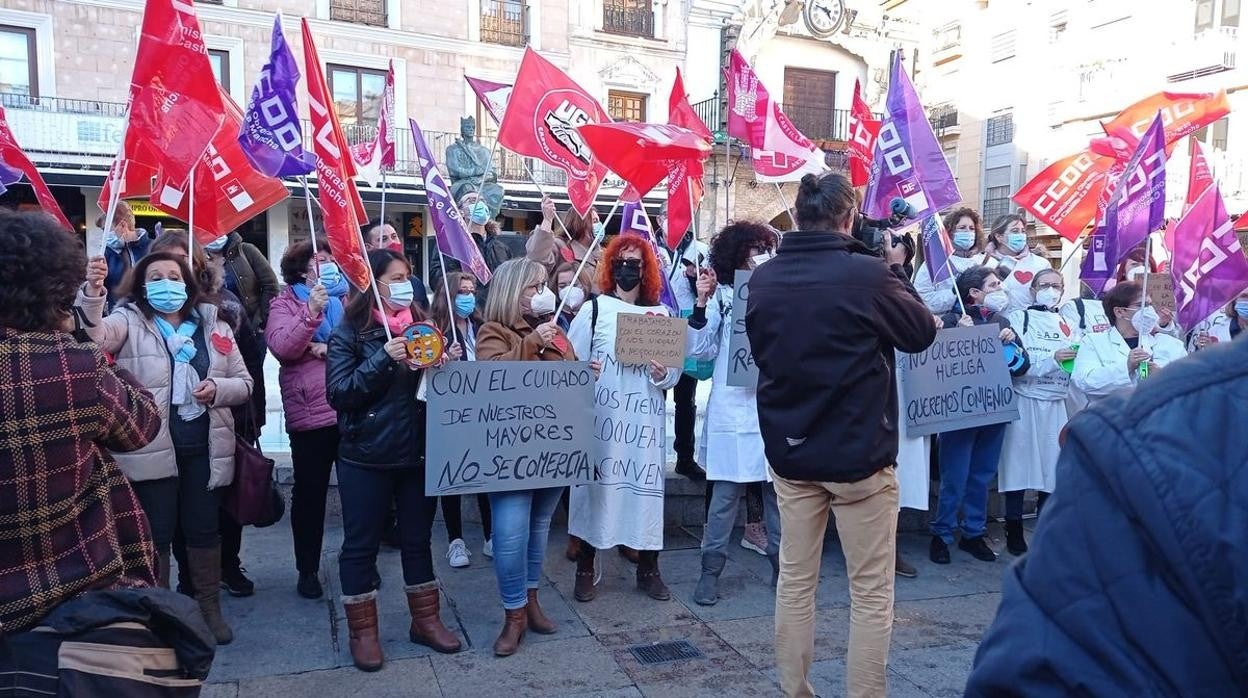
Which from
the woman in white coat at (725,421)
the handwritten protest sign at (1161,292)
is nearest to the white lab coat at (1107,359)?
the handwritten protest sign at (1161,292)

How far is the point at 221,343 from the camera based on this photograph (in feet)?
13.5

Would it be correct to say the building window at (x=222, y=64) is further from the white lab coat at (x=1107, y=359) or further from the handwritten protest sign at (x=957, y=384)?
the white lab coat at (x=1107, y=359)

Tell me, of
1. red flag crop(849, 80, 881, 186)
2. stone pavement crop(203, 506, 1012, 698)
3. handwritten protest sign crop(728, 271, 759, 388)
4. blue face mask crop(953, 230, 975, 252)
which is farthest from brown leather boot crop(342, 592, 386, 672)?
red flag crop(849, 80, 881, 186)

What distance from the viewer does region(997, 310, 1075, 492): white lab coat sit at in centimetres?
565

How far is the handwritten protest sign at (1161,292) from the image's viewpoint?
586 centimetres

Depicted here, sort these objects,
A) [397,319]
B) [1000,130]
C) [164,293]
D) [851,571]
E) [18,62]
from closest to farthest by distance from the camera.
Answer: [851,571] → [164,293] → [397,319] → [18,62] → [1000,130]

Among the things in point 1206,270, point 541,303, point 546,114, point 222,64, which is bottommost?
point 541,303

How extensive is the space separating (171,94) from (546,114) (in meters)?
2.33

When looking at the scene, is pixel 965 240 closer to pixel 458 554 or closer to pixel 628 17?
pixel 458 554

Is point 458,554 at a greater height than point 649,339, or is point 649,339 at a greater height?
point 649,339

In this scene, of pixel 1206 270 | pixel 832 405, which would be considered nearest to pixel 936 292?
pixel 1206 270

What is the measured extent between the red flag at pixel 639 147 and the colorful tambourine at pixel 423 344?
1742 mm

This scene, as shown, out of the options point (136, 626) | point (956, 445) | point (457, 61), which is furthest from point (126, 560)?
point (457, 61)

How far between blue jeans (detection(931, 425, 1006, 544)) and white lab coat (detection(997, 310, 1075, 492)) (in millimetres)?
114
